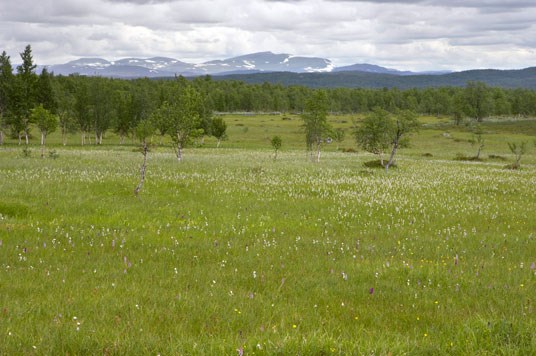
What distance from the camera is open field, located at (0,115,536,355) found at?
17.5 feet

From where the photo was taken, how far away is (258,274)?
336 inches

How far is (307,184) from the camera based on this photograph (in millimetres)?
24172

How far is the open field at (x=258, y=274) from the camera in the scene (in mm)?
5336

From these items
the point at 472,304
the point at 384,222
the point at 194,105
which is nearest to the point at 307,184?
the point at 384,222

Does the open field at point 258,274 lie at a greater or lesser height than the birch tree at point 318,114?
lesser

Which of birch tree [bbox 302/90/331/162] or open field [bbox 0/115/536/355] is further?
birch tree [bbox 302/90/331/162]

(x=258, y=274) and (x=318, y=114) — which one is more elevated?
(x=318, y=114)

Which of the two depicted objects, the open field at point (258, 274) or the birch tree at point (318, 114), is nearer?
the open field at point (258, 274)


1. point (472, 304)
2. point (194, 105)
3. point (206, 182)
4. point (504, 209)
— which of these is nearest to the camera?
point (472, 304)

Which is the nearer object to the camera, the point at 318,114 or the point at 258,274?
the point at 258,274

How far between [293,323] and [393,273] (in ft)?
11.1

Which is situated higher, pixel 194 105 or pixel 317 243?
pixel 194 105

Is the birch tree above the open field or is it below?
above

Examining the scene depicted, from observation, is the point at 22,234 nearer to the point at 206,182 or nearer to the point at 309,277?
the point at 309,277
